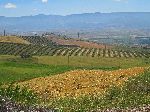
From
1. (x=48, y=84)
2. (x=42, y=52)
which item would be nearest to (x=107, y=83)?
(x=48, y=84)

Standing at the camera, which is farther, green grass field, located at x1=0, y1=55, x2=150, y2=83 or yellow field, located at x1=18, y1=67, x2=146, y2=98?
green grass field, located at x1=0, y1=55, x2=150, y2=83

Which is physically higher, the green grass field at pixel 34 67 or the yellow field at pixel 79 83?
the yellow field at pixel 79 83

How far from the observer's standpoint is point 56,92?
38.5 m

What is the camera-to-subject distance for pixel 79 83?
42.3m

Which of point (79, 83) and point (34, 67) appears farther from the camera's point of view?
point (34, 67)

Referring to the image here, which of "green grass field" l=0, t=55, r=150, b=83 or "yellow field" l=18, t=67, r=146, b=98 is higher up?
"yellow field" l=18, t=67, r=146, b=98

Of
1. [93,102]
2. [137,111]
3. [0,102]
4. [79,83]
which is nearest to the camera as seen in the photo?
[0,102]

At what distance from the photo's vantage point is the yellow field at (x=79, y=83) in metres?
37.6

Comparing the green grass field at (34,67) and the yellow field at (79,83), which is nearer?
the yellow field at (79,83)

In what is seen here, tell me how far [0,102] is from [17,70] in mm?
59393

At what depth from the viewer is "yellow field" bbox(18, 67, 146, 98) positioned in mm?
37600

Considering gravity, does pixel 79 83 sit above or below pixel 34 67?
above

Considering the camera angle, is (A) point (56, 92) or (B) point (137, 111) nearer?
(B) point (137, 111)

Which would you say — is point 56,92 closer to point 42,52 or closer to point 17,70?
point 17,70
